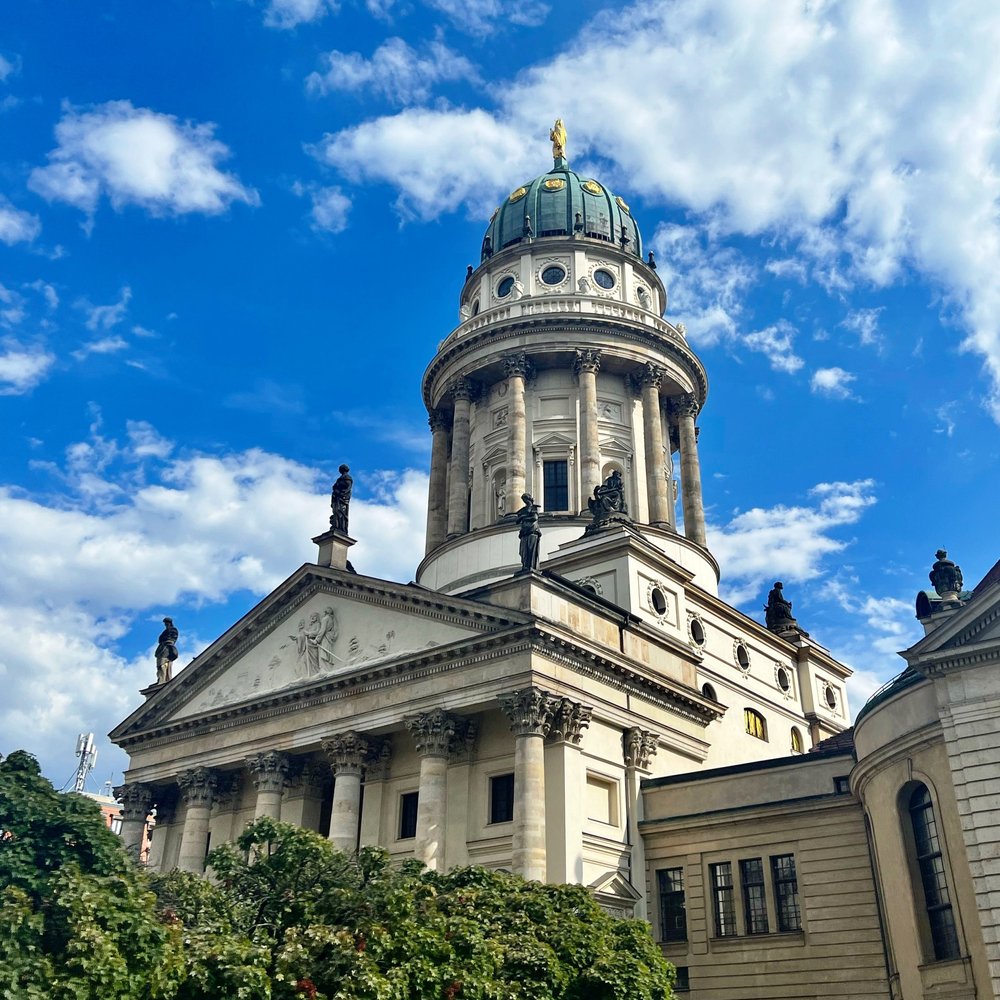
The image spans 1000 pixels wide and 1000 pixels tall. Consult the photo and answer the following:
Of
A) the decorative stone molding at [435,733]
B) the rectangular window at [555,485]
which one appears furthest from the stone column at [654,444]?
the decorative stone molding at [435,733]

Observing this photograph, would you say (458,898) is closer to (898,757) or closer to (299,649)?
(898,757)

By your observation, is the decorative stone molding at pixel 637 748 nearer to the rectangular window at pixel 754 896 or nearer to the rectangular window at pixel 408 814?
the rectangular window at pixel 754 896

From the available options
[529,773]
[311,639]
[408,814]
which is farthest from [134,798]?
[529,773]

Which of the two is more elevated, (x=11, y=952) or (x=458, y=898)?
(x=458, y=898)

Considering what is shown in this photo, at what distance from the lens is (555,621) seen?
36.9 metres

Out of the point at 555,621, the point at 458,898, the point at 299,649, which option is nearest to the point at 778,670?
the point at 555,621

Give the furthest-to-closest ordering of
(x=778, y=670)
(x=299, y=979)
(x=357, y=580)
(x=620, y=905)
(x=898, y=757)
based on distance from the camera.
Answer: (x=778, y=670) → (x=357, y=580) → (x=620, y=905) → (x=898, y=757) → (x=299, y=979)

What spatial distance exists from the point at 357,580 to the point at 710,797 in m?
14.6

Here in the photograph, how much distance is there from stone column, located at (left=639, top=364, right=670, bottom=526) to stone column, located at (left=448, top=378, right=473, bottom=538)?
8.97m

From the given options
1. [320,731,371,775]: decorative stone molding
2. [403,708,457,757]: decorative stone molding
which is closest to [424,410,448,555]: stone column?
[320,731,371,775]: decorative stone molding

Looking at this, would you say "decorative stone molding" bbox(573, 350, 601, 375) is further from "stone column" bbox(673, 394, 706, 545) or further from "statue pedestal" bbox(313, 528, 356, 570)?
"statue pedestal" bbox(313, 528, 356, 570)

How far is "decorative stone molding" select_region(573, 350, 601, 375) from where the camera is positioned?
55156mm

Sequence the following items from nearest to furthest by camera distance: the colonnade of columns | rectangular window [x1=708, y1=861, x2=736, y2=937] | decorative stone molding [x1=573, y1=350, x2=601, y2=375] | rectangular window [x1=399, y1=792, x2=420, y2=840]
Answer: rectangular window [x1=708, y1=861, x2=736, y2=937]
rectangular window [x1=399, y1=792, x2=420, y2=840]
the colonnade of columns
decorative stone molding [x1=573, y1=350, x2=601, y2=375]

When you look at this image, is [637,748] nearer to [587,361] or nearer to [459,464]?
[459,464]
